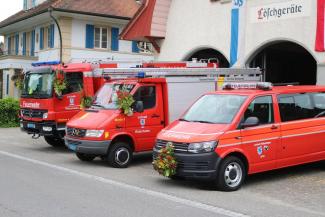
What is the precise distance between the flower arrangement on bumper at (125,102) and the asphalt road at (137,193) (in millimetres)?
1366

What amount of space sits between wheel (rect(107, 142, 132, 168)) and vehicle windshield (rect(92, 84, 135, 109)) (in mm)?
944

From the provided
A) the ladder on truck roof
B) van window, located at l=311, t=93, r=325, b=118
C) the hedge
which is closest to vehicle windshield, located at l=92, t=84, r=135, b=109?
the ladder on truck roof

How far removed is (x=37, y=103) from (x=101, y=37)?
743 inches

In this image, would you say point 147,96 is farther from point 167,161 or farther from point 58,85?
point 167,161

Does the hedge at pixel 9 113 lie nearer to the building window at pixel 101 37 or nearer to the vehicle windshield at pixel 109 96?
the building window at pixel 101 37

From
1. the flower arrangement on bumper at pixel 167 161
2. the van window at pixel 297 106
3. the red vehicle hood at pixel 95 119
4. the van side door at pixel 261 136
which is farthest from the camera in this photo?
the red vehicle hood at pixel 95 119

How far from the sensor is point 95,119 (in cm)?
1251

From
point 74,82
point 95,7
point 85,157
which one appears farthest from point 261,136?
point 95,7

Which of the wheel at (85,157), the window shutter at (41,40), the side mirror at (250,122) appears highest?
the window shutter at (41,40)

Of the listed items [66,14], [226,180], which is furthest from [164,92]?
[66,14]

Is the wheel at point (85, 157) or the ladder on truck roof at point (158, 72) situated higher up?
the ladder on truck roof at point (158, 72)

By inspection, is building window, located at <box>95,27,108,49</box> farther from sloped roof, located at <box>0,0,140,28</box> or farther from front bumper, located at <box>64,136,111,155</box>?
front bumper, located at <box>64,136,111,155</box>

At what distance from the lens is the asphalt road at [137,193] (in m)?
7.88

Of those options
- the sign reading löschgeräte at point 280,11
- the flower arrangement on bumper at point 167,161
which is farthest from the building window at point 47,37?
the flower arrangement on bumper at point 167,161
